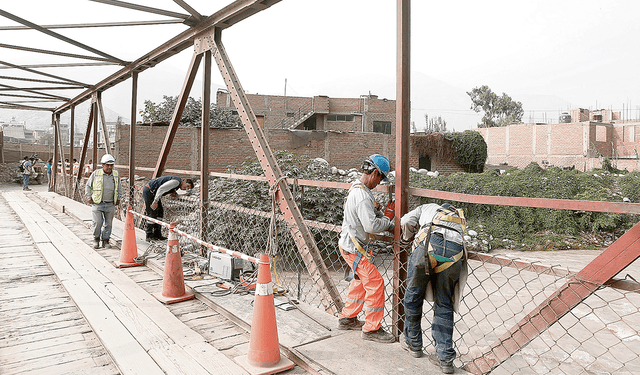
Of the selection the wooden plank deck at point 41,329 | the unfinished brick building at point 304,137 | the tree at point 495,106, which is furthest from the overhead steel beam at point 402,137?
the tree at point 495,106

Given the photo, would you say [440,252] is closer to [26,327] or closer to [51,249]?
[26,327]

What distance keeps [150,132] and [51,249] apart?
17012 mm

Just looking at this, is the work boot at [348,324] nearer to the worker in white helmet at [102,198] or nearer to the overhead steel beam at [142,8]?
the overhead steel beam at [142,8]

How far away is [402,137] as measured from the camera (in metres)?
3.51

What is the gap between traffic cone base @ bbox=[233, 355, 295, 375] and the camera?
2.96 meters

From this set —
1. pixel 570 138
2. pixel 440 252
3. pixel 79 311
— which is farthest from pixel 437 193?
pixel 570 138

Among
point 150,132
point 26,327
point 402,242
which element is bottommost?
point 26,327

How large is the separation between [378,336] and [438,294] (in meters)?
0.69

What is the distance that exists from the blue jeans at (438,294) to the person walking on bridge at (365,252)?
1.05 ft

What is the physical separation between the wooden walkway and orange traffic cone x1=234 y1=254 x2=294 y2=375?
117mm

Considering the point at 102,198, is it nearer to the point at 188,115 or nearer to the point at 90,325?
the point at 90,325

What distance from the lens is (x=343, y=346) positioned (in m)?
3.31

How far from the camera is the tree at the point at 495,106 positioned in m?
72.2

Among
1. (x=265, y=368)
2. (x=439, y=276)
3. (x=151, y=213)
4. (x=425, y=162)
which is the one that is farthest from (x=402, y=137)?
(x=425, y=162)
